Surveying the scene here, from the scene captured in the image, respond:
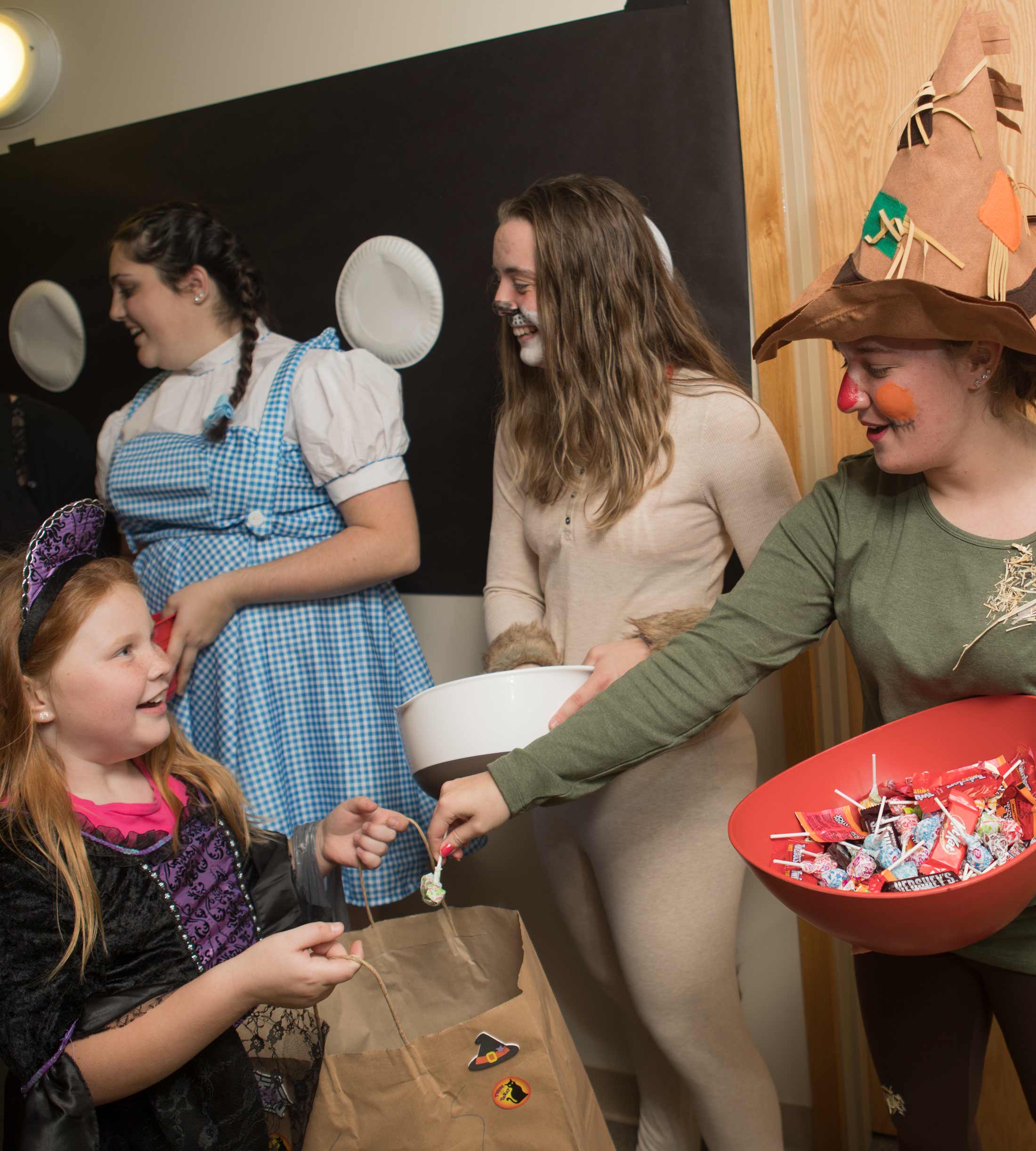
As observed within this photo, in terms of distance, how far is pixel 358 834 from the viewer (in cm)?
127

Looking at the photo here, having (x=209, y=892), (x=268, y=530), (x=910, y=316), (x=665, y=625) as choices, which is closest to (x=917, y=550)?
(x=910, y=316)

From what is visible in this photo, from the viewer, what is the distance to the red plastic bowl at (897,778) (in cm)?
84

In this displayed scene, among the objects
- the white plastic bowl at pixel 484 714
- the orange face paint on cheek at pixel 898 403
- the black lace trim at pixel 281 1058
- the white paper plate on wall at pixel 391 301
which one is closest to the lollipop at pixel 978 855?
the orange face paint on cheek at pixel 898 403

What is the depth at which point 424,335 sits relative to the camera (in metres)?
1.92

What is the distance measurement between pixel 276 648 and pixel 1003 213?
3.92ft

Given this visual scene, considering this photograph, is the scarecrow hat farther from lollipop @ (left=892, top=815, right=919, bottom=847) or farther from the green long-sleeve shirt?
lollipop @ (left=892, top=815, right=919, bottom=847)

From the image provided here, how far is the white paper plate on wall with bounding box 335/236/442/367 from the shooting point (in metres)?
1.91

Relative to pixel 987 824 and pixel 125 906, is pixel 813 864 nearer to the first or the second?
pixel 987 824

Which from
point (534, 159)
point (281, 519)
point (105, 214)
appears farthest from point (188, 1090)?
point (105, 214)

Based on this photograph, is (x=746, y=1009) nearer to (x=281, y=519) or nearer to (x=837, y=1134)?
(x=837, y=1134)

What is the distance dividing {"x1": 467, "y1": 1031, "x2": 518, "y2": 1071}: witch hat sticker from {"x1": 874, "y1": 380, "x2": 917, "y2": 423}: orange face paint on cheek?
698 mm

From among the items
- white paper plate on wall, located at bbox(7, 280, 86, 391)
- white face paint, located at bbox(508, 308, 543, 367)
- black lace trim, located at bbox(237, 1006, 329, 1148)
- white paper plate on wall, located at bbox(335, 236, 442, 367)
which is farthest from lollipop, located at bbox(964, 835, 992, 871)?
white paper plate on wall, located at bbox(7, 280, 86, 391)

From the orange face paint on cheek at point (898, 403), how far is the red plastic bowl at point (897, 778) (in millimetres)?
290

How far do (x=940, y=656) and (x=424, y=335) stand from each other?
A: 1202 millimetres
